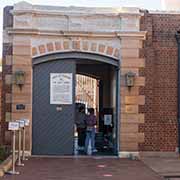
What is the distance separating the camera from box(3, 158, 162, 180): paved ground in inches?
512

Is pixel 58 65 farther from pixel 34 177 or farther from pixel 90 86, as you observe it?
pixel 90 86

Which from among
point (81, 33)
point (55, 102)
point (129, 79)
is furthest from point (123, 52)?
point (55, 102)

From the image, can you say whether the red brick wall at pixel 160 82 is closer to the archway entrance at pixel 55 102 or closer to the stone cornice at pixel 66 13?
the stone cornice at pixel 66 13

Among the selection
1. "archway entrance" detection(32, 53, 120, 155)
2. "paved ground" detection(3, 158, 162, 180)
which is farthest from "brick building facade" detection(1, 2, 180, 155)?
"paved ground" detection(3, 158, 162, 180)

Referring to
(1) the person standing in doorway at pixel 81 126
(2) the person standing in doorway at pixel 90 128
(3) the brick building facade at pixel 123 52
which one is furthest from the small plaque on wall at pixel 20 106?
(1) the person standing in doorway at pixel 81 126

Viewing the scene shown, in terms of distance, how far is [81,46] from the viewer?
18078mm

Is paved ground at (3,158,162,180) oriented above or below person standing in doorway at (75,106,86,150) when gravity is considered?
below

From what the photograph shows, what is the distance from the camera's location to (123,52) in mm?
18203

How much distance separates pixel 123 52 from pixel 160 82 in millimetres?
1664

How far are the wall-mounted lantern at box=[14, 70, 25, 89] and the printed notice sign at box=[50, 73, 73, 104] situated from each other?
1.04 metres

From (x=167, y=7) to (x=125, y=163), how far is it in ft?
49.4

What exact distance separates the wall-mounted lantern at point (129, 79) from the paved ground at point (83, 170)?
2587 mm

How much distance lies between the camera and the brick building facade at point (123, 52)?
17859 mm

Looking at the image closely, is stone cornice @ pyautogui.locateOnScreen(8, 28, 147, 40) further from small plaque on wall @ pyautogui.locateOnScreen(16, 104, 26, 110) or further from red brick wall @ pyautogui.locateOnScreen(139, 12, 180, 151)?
small plaque on wall @ pyautogui.locateOnScreen(16, 104, 26, 110)
